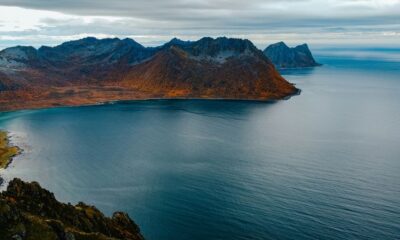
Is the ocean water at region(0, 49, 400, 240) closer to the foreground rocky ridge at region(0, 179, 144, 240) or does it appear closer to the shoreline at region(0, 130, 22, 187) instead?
the shoreline at region(0, 130, 22, 187)

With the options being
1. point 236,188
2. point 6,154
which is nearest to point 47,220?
point 236,188

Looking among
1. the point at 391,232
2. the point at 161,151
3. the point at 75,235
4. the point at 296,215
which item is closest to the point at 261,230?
the point at 296,215

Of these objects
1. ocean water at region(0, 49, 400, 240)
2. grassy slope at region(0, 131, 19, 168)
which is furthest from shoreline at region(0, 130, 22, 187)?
ocean water at region(0, 49, 400, 240)

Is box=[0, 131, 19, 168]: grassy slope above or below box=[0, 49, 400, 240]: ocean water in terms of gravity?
above

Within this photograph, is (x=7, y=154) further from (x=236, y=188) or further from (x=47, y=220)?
(x=47, y=220)

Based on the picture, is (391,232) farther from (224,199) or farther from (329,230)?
(224,199)

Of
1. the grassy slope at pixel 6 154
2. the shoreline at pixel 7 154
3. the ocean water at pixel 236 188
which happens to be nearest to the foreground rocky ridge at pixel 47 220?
the ocean water at pixel 236 188

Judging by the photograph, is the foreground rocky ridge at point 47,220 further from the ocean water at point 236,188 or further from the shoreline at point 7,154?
the shoreline at point 7,154

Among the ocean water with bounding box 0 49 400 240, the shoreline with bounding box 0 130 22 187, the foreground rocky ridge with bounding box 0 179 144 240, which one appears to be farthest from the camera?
the shoreline with bounding box 0 130 22 187

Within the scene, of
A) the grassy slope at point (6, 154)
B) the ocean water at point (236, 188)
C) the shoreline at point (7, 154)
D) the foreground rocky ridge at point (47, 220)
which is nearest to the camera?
the foreground rocky ridge at point (47, 220)
